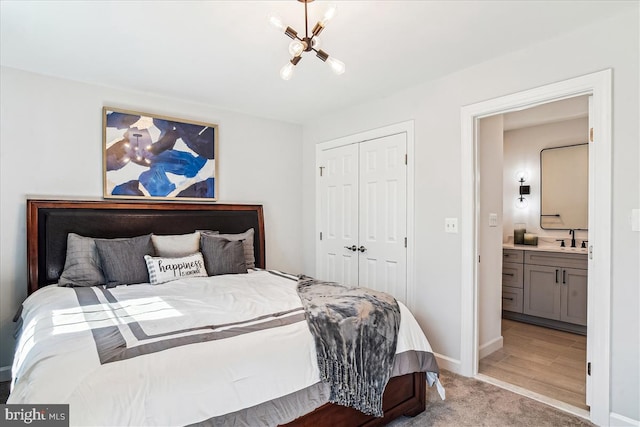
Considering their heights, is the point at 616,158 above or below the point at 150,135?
below

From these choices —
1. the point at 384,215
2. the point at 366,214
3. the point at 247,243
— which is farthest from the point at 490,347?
the point at 247,243

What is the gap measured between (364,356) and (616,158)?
193 centimetres

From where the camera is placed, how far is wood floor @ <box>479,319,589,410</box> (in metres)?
2.62

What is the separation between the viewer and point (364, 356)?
187 centimetres

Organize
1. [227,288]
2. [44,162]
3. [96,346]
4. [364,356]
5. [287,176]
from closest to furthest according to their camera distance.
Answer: [96,346], [364,356], [227,288], [44,162], [287,176]

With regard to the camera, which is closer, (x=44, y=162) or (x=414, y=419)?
(x=414, y=419)

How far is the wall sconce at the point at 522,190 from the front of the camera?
4.69 metres

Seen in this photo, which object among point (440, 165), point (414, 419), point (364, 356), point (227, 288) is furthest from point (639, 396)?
point (227, 288)

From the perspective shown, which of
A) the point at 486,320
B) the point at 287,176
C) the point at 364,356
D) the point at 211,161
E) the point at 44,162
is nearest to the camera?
the point at 364,356

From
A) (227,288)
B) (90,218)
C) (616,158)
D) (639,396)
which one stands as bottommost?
(639,396)

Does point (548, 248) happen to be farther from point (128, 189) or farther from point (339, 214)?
point (128, 189)

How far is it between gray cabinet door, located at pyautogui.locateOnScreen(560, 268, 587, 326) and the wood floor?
195 millimetres

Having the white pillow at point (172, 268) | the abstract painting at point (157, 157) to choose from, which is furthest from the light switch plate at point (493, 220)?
the abstract painting at point (157, 157)

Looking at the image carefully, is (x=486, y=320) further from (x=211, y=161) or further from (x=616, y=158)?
(x=211, y=161)
